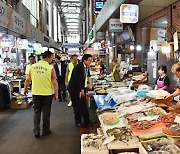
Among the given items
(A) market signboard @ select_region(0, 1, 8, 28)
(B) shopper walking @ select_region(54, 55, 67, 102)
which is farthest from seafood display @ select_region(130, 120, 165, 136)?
(B) shopper walking @ select_region(54, 55, 67, 102)

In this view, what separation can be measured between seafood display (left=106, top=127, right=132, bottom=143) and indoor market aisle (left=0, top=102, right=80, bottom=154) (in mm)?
1858

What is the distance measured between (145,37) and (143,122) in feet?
29.4

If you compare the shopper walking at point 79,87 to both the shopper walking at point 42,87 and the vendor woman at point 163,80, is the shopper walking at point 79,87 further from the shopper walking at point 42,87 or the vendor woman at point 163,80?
the vendor woman at point 163,80

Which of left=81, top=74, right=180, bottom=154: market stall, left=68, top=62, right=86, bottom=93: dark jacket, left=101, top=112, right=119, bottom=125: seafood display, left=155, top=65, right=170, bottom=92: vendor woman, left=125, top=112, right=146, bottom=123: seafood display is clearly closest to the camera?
left=81, top=74, right=180, bottom=154: market stall

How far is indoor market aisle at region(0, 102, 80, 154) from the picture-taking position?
16.7 ft

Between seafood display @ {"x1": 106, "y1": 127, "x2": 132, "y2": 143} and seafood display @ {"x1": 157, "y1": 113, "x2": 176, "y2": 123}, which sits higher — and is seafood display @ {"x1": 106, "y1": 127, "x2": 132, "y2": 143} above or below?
below

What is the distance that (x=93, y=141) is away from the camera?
3.36 metres

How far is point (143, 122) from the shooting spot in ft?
10.9

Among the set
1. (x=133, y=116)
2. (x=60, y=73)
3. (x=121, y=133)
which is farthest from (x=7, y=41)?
(x=121, y=133)

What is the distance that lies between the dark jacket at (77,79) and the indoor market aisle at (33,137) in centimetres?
112

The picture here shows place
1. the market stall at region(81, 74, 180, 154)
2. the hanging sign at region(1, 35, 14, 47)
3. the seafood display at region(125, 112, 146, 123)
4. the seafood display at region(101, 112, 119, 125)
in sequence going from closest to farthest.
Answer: the market stall at region(81, 74, 180, 154), the seafood display at region(125, 112, 146, 123), the seafood display at region(101, 112, 119, 125), the hanging sign at region(1, 35, 14, 47)

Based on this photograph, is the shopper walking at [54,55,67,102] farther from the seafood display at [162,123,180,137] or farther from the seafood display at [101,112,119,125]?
the seafood display at [162,123,180,137]

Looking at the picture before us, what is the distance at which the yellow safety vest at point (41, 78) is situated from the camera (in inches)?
230

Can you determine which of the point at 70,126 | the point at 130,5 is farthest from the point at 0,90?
the point at 130,5
